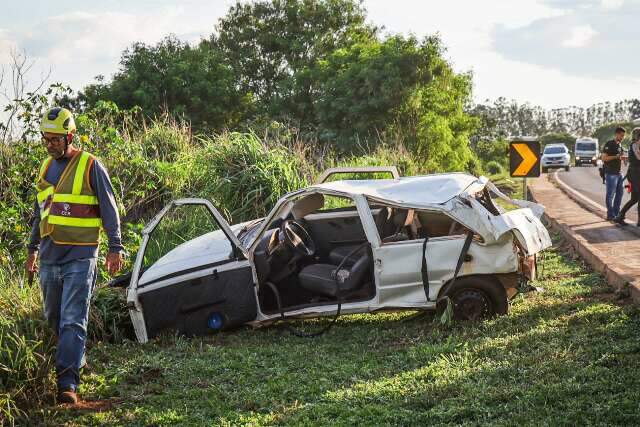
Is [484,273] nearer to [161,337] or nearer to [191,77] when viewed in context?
[161,337]

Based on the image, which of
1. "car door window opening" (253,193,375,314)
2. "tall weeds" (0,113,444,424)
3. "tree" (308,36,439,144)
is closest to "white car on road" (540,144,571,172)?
"tree" (308,36,439,144)

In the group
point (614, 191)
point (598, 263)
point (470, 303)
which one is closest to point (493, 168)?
point (614, 191)

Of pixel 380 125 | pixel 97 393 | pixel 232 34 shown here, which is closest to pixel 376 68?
pixel 380 125

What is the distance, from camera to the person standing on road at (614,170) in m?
16.0

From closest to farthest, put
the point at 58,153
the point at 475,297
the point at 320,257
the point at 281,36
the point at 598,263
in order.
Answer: the point at 58,153 → the point at 475,297 → the point at 320,257 → the point at 598,263 → the point at 281,36

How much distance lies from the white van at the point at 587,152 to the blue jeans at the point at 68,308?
168 ft

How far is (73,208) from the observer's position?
6168 mm

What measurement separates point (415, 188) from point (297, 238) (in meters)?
1.28

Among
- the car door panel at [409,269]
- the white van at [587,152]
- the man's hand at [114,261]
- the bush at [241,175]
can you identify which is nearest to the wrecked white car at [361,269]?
the car door panel at [409,269]

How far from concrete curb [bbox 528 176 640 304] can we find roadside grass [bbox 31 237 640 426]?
15.3 inches

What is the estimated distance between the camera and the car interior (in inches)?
319

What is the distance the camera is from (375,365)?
6.72 m

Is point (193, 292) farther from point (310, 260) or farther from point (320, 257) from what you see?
point (320, 257)

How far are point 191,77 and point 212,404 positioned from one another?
37261 mm
